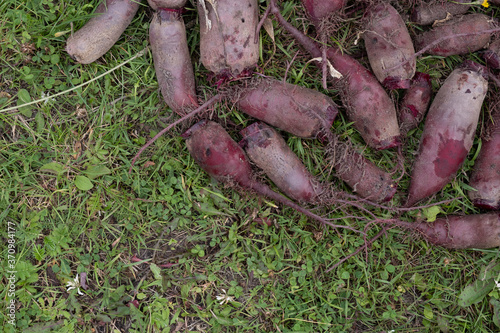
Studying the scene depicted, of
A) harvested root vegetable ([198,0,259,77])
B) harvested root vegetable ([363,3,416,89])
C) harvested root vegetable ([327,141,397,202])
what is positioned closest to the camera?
harvested root vegetable ([198,0,259,77])

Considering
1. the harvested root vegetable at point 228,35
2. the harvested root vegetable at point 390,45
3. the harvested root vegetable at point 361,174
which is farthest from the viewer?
the harvested root vegetable at point 361,174

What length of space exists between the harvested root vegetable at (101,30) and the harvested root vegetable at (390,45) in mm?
1761

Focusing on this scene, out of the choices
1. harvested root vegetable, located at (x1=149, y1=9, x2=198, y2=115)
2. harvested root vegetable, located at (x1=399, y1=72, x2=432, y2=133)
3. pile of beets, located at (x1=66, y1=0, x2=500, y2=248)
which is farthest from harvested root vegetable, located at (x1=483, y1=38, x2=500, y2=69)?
harvested root vegetable, located at (x1=149, y1=9, x2=198, y2=115)

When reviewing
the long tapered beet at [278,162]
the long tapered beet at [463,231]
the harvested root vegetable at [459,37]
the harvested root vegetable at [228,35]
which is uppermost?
the harvested root vegetable at [228,35]

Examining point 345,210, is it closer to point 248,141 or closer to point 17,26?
point 248,141

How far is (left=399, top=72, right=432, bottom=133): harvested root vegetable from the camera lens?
302cm

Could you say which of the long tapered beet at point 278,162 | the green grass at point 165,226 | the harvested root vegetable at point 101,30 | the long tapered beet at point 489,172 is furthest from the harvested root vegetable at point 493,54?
the harvested root vegetable at point 101,30

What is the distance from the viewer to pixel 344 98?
118 inches

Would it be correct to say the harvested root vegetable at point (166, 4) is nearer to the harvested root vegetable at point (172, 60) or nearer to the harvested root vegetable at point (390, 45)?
the harvested root vegetable at point (172, 60)

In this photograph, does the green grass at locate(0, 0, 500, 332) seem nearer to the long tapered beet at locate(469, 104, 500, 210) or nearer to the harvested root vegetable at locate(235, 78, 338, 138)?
the long tapered beet at locate(469, 104, 500, 210)

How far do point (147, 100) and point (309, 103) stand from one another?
1.26 meters

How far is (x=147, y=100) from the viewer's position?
10.2ft

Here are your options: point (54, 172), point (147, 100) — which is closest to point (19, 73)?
point (54, 172)

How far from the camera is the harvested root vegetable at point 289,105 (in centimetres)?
288
